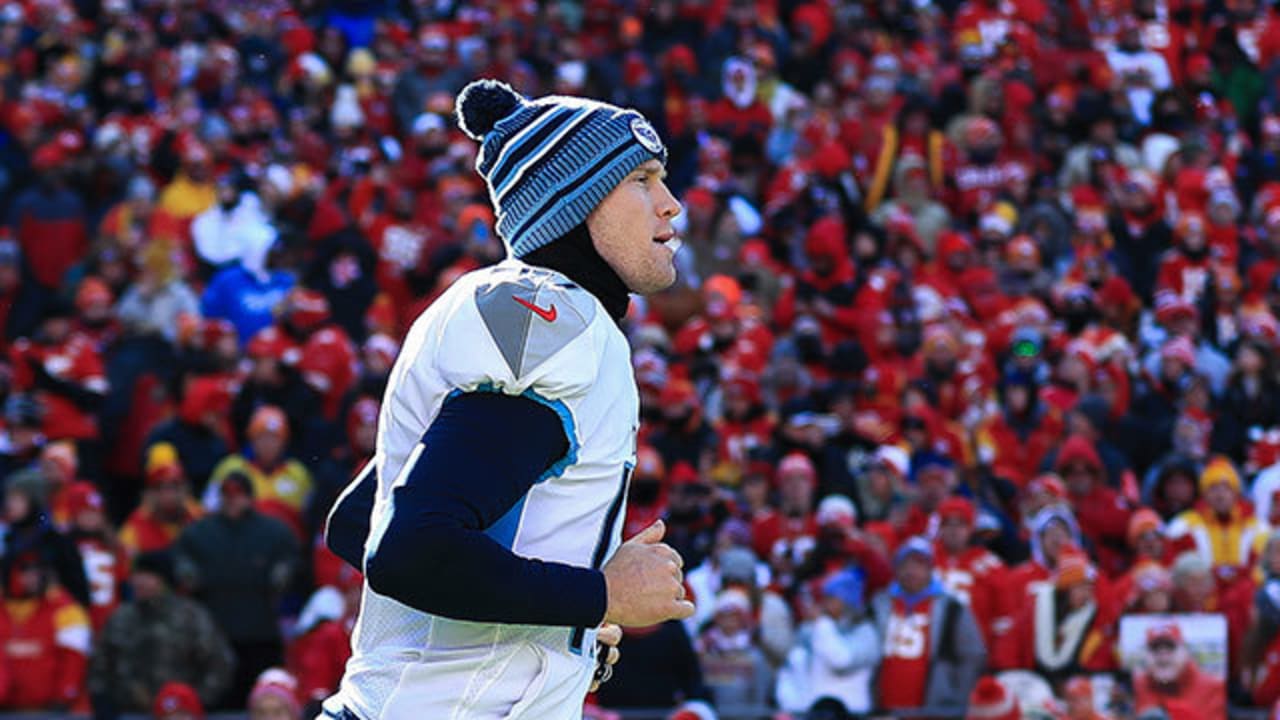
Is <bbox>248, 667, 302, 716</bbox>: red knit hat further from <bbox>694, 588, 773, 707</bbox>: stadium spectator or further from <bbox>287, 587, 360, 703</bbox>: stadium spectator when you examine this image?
<bbox>694, 588, 773, 707</bbox>: stadium spectator

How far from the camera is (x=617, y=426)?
322cm

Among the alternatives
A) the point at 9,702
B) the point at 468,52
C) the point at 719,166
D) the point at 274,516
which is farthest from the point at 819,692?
the point at 468,52

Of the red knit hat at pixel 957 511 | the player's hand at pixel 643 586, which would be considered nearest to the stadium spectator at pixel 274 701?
the red knit hat at pixel 957 511

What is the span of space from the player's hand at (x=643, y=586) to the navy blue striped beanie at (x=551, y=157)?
459mm

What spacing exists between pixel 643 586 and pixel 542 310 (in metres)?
0.40

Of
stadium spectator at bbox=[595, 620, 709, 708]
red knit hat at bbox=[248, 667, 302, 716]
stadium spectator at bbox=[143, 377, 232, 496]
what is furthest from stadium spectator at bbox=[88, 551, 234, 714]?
stadium spectator at bbox=[595, 620, 709, 708]

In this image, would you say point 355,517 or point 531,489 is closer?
point 531,489

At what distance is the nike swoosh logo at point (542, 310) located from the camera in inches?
122

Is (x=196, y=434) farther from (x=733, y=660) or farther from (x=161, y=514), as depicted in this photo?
(x=733, y=660)

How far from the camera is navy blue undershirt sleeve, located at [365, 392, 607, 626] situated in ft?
9.83

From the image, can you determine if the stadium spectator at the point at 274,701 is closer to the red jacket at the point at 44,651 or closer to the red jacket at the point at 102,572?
the red jacket at the point at 44,651

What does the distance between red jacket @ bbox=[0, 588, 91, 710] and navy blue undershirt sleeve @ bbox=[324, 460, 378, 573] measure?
7514 mm

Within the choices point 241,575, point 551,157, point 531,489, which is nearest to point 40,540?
point 241,575

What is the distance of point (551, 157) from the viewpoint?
11.0ft
